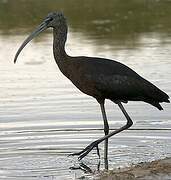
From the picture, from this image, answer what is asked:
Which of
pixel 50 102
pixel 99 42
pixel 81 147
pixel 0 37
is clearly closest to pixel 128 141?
pixel 81 147

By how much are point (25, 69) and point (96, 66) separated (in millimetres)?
6791

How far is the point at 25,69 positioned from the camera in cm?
1642

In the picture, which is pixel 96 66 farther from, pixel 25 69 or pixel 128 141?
pixel 25 69

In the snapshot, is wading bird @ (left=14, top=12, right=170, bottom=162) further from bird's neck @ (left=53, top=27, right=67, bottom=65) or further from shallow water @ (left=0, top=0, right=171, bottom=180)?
shallow water @ (left=0, top=0, right=171, bottom=180)

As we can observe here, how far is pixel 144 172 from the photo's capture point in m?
8.02

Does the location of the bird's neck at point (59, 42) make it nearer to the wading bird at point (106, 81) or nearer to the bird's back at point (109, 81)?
the wading bird at point (106, 81)

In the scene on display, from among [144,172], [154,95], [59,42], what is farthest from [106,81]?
[144,172]

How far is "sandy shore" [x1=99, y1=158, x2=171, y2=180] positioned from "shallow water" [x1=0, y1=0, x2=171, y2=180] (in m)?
0.50

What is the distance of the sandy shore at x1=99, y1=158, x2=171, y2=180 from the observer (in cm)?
783

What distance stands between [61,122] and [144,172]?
3636mm

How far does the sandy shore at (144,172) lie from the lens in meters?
7.83

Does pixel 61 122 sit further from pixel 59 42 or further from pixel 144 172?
pixel 144 172

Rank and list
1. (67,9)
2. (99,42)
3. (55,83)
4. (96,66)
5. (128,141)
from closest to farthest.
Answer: (96,66)
(128,141)
(55,83)
(99,42)
(67,9)

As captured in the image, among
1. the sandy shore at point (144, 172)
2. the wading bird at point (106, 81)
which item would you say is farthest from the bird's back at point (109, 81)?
the sandy shore at point (144, 172)
